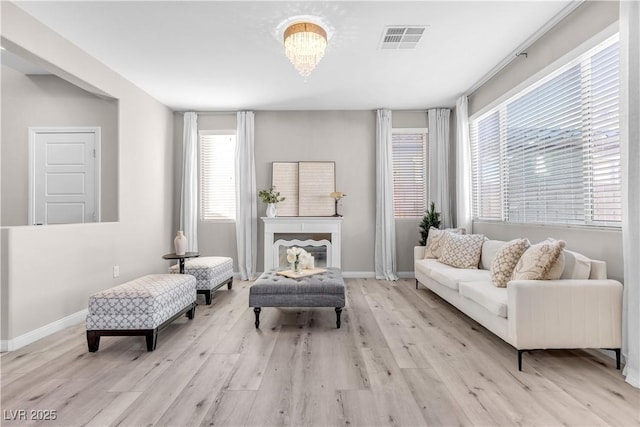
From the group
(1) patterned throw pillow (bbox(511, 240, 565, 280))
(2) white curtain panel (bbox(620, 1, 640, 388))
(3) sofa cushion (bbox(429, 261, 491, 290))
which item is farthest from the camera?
(3) sofa cushion (bbox(429, 261, 491, 290))

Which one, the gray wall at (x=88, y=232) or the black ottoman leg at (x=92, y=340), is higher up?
the gray wall at (x=88, y=232)

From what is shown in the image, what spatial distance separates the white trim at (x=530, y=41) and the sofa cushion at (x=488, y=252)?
2120 millimetres

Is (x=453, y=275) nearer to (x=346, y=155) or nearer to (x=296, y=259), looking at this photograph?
(x=296, y=259)

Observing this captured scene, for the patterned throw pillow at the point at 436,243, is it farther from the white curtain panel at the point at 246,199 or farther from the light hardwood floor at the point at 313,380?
the white curtain panel at the point at 246,199

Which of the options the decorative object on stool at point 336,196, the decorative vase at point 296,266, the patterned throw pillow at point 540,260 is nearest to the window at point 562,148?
the patterned throw pillow at point 540,260

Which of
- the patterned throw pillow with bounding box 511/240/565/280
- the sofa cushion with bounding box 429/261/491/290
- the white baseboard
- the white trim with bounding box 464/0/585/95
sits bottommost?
the white baseboard

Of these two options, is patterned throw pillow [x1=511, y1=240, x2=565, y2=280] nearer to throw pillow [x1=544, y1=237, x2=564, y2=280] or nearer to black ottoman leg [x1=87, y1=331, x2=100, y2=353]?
throw pillow [x1=544, y1=237, x2=564, y2=280]

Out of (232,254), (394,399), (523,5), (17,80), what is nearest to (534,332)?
(394,399)

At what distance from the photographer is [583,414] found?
177 centimetres

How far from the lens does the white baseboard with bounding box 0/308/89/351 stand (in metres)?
2.68

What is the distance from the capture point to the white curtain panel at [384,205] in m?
5.46

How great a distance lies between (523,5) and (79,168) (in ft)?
16.8

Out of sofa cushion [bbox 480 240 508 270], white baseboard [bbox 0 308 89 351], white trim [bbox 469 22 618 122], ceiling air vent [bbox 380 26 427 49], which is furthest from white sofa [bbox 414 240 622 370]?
white baseboard [bbox 0 308 89 351]

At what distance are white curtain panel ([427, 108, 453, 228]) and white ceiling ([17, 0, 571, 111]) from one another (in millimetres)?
543
